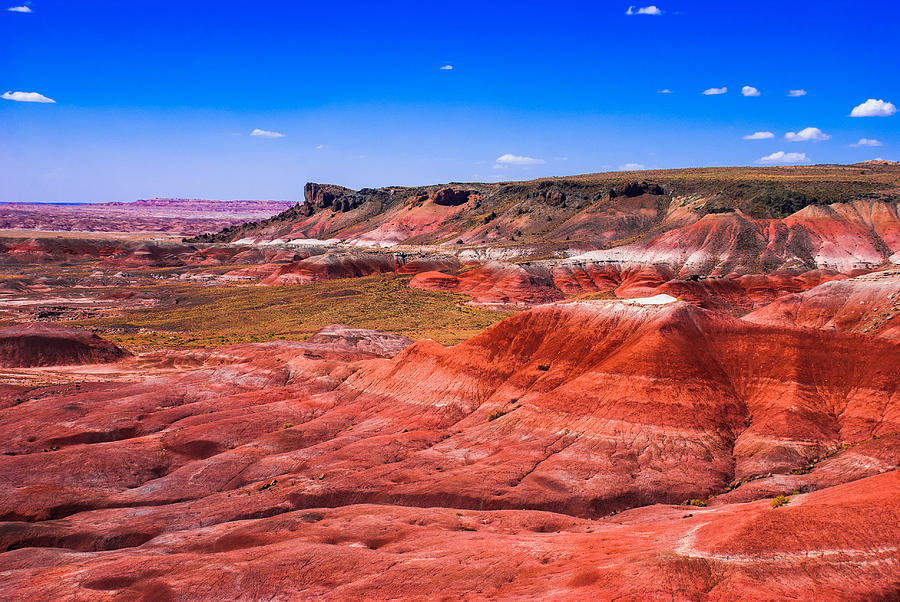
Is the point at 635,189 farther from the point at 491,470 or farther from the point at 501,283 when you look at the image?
the point at 491,470

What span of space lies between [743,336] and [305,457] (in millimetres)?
30756

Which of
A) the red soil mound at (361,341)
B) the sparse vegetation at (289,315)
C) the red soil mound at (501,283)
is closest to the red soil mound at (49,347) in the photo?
the sparse vegetation at (289,315)

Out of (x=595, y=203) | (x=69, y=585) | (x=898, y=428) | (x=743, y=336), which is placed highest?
(x=595, y=203)

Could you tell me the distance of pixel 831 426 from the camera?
108 feet

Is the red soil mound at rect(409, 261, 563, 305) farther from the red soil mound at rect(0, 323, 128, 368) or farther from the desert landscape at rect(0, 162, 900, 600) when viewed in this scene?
the red soil mound at rect(0, 323, 128, 368)

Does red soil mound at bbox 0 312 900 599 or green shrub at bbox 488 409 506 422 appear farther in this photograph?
green shrub at bbox 488 409 506 422

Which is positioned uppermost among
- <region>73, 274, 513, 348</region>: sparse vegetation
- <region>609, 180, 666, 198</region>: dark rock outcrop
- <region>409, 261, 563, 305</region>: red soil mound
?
<region>609, 180, 666, 198</region>: dark rock outcrop

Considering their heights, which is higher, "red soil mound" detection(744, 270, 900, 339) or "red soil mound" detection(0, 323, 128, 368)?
"red soil mound" detection(744, 270, 900, 339)

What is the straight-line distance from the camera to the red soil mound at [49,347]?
206ft

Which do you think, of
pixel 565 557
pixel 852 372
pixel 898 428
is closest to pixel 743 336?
pixel 852 372

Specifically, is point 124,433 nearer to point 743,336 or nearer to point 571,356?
point 571,356

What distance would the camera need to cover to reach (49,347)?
64062 millimetres

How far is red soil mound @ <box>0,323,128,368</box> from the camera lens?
206ft

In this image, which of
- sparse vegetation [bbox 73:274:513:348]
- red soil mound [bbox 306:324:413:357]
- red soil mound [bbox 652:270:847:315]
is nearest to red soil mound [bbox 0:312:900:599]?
red soil mound [bbox 306:324:413:357]
